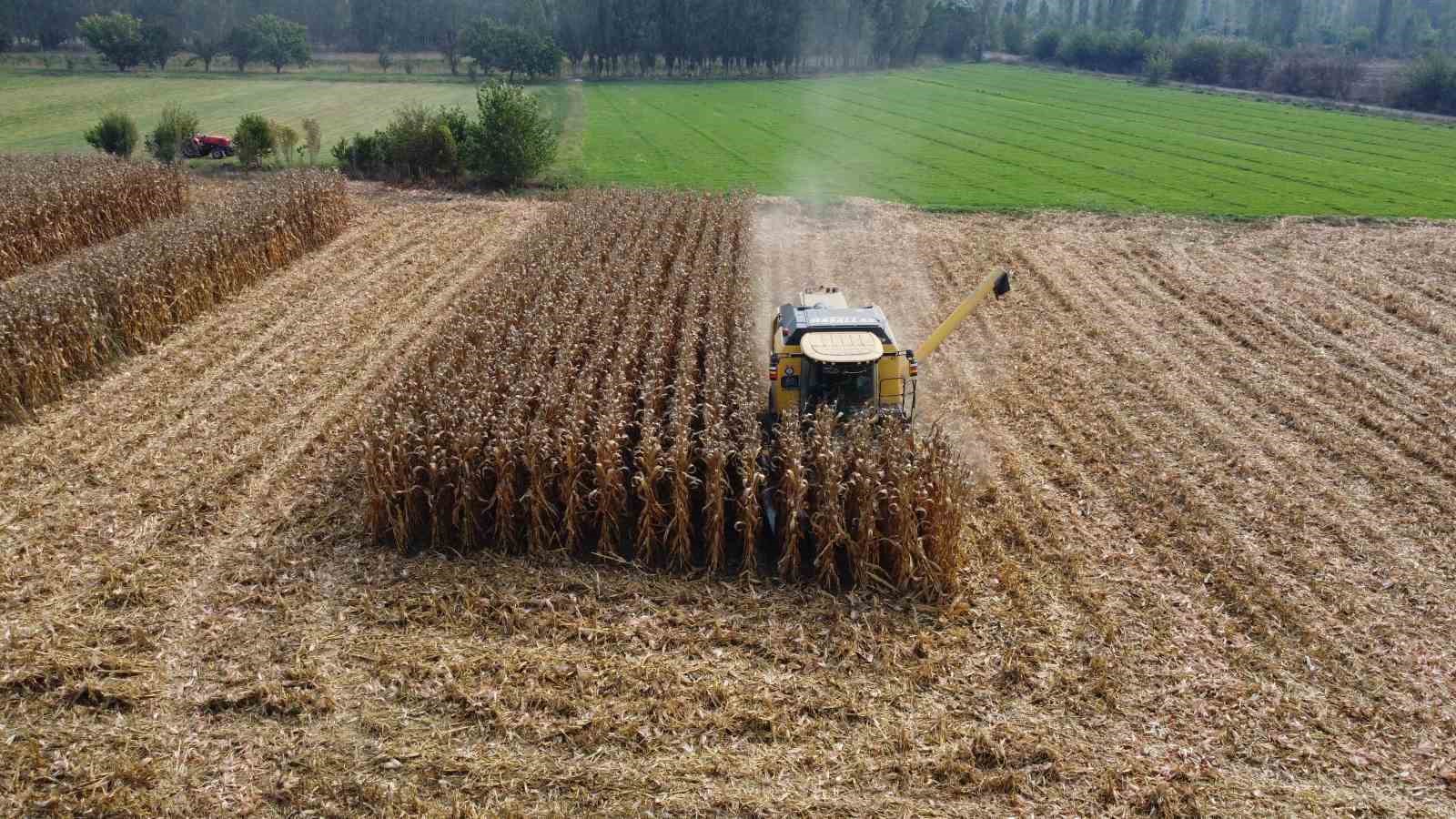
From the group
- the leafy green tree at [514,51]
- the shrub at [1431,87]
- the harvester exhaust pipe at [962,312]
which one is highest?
the leafy green tree at [514,51]

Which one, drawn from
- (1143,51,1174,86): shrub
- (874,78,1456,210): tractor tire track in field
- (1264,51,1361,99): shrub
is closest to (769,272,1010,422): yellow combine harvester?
(874,78,1456,210): tractor tire track in field

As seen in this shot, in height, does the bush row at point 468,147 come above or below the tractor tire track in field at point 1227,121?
below

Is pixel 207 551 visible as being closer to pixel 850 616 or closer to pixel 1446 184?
pixel 850 616

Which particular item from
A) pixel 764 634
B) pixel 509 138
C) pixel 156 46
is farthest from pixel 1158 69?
pixel 764 634

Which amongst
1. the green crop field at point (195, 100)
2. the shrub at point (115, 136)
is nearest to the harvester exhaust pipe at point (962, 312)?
the shrub at point (115, 136)

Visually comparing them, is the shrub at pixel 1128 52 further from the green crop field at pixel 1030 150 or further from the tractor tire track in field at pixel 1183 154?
the tractor tire track in field at pixel 1183 154

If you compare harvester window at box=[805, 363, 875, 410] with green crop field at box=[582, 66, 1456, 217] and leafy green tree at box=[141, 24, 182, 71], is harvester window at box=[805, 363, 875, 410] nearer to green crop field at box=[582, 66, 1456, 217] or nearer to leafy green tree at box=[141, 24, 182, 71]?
green crop field at box=[582, 66, 1456, 217]
